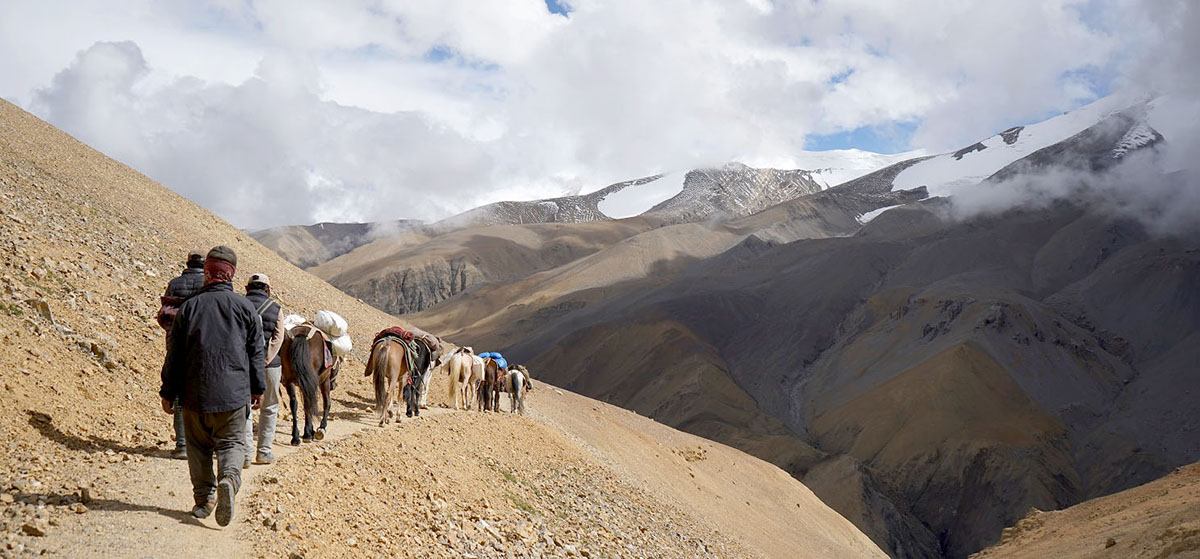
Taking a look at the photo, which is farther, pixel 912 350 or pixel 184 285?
pixel 912 350

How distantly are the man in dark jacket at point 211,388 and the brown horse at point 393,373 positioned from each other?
20.2 ft

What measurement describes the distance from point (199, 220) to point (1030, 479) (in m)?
64.3

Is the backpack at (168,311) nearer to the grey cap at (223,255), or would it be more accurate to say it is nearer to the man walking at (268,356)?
the man walking at (268,356)

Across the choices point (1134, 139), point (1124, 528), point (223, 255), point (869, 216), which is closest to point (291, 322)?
point (223, 255)

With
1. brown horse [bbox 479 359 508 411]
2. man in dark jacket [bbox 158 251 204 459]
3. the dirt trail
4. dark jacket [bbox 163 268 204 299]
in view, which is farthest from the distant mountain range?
the dirt trail

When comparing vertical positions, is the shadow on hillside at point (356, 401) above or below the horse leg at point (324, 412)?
below

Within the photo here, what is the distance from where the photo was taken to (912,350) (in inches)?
3735

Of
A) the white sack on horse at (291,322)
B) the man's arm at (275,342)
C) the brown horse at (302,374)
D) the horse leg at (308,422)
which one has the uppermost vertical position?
the white sack on horse at (291,322)

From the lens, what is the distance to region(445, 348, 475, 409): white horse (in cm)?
2003

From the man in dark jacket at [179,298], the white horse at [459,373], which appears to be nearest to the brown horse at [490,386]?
the white horse at [459,373]

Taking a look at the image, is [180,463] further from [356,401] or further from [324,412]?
[356,401]

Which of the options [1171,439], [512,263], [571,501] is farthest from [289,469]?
[512,263]

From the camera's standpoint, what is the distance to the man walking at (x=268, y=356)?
1047 cm

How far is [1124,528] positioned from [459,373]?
49.4 feet
